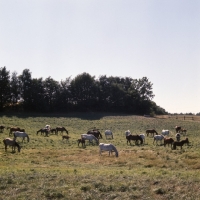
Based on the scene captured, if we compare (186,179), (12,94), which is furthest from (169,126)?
(186,179)

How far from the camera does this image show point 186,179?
15578 millimetres

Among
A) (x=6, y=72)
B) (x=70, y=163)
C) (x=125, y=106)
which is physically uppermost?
(x=6, y=72)

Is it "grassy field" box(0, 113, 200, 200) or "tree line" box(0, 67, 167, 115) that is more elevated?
"tree line" box(0, 67, 167, 115)

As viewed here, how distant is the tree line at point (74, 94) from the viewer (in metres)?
73.2

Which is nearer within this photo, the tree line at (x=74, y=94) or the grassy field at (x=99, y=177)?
the grassy field at (x=99, y=177)

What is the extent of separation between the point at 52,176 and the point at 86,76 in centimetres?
6726

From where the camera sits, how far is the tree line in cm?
7325

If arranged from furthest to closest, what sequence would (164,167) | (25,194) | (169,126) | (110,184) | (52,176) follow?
(169,126) < (164,167) < (52,176) < (110,184) < (25,194)

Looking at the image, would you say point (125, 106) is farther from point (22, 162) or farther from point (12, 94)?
point (22, 162)

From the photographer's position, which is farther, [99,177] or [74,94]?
[74,94]

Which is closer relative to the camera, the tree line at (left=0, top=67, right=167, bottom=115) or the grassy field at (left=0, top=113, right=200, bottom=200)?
the grassy field at (left=0, top=113, right=200, bottom=200)

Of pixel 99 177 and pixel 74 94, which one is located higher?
pixel 74 94

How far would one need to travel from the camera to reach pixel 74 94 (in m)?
80.8

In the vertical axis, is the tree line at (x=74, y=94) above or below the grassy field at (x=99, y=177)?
above
